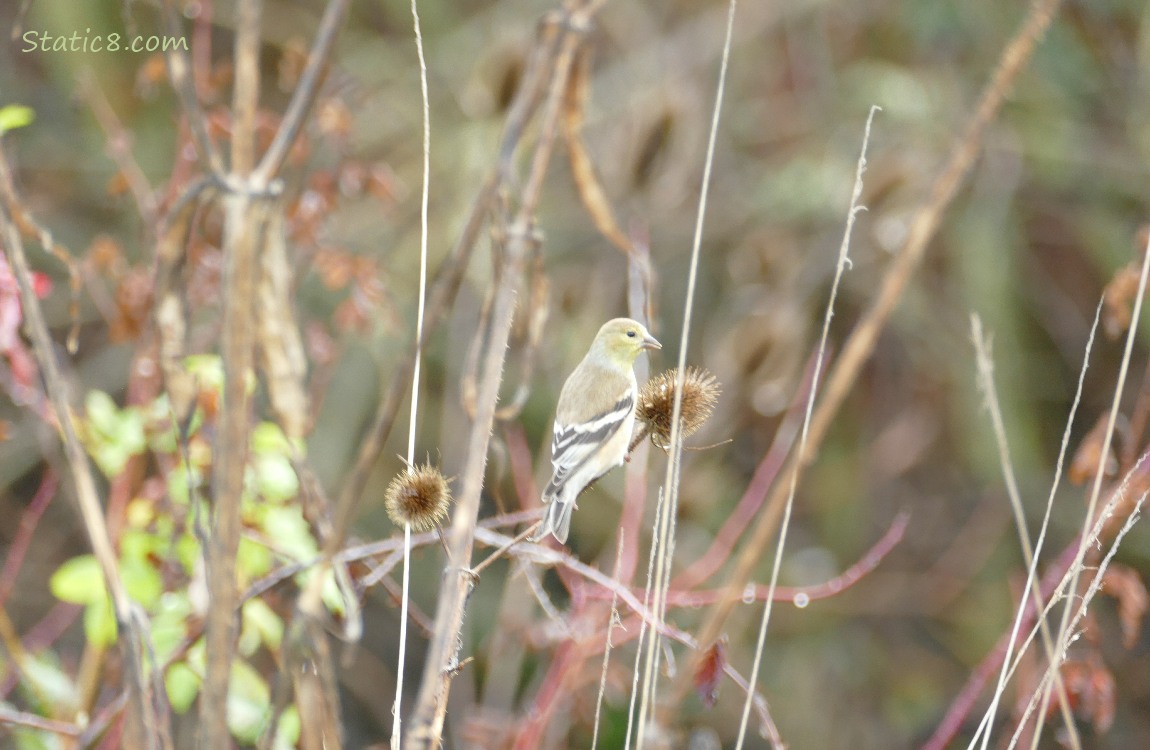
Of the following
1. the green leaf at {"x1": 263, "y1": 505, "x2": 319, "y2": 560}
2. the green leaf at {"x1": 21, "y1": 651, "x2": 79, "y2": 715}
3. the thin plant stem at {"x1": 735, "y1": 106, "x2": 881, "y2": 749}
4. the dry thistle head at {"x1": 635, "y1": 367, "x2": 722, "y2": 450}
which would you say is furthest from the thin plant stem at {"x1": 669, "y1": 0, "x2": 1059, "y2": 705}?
the green leaf at {"x1": 21, "y1": 651, "x2": 79, "y2": 715}

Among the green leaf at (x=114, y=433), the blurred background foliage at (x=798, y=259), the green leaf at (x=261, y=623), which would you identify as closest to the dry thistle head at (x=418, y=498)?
the green leaf at (x=261, y=623)

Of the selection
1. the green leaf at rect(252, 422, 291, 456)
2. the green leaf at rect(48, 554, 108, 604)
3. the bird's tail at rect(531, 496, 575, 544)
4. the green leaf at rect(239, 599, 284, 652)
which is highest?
the bird's tail at rect(531, 496, 575, 544)

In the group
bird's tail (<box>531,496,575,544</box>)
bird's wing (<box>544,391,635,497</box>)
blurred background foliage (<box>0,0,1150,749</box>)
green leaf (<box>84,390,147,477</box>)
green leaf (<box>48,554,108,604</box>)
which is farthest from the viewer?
blurred background foliage (<box>0,0,1150,749</box>)

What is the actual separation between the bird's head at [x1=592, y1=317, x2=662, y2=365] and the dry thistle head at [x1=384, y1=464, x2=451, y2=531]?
461 millimetres

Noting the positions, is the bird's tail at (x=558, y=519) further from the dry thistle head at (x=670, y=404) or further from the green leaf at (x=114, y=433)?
the green leaf at (x=114, y=433)

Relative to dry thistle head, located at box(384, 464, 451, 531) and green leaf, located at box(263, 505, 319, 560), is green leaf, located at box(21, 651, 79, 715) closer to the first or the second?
green leaf, located at box(263, 505, 319, 560)

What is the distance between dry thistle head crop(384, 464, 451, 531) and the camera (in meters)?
1.09

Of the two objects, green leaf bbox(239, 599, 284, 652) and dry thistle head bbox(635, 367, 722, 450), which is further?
green leaf bbox(239, 599, 284, 652)

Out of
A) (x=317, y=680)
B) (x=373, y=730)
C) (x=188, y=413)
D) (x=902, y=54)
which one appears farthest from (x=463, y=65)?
(x=317, y=680)

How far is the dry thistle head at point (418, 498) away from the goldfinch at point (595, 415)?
0.42 metres

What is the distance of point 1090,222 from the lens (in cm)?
399

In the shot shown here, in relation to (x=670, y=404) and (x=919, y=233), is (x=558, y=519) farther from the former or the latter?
(x=919, y=233)

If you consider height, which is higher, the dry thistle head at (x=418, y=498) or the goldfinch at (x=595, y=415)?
the dry thistle head at (x=418, y=498)

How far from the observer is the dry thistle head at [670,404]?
3.77 feet
